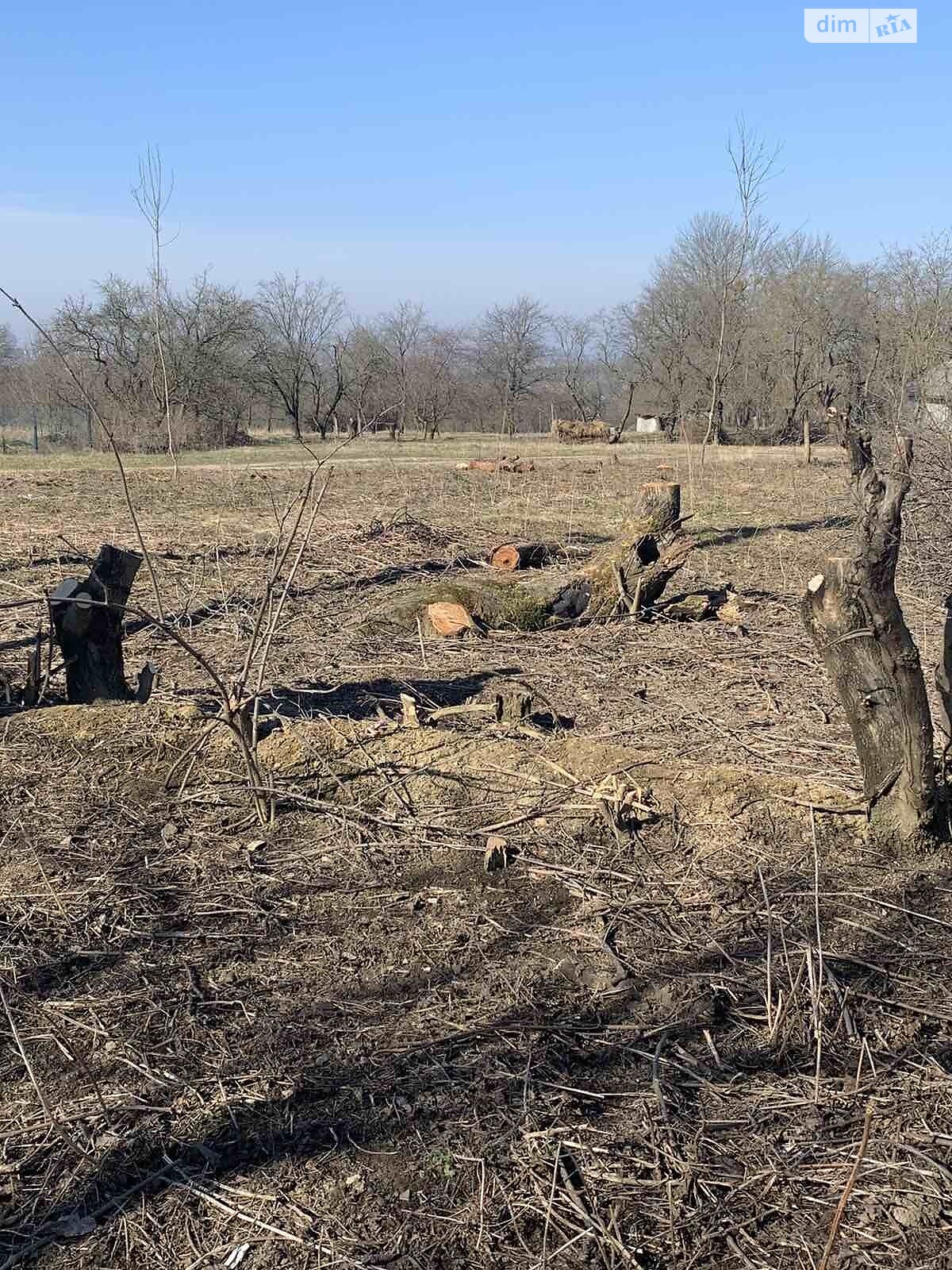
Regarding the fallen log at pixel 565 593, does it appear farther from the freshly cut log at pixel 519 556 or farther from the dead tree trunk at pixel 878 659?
the dead tree trunk at pixel 878 659

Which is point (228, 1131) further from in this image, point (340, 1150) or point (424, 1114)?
point (424, 1114)

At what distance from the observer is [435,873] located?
361 centimetres

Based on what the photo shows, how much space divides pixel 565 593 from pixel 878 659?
459 centimetres

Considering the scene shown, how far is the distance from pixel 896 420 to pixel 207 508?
930 cm

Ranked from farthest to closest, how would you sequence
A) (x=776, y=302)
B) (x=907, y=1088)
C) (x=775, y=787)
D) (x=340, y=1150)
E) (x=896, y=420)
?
(x=776, y=302) < (x=896, y=420) < (x=775, y=787) < (x=907, y=1088) < (x=340, y=1150)

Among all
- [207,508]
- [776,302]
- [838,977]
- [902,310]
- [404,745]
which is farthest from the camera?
[776,302]

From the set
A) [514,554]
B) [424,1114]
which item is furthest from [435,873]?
[514,554]

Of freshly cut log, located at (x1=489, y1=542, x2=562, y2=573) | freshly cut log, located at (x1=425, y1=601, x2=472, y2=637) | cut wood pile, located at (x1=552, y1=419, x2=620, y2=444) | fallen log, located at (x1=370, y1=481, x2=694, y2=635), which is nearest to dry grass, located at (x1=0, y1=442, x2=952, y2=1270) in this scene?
freshly cut log, located at (x1=425, y1=601, x2=472, y2=637)

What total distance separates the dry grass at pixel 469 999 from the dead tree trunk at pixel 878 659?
19 cm

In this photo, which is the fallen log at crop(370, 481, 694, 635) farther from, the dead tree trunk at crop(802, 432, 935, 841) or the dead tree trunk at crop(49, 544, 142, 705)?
the dead tree trunk at crop(802, 432, 935, 841)

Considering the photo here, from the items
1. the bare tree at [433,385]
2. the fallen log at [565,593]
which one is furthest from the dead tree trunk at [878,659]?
the bare tree at [433,385]

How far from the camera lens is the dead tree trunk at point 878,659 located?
3398 millimetres

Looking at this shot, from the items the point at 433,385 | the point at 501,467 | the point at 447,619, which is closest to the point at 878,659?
the point at 447,619

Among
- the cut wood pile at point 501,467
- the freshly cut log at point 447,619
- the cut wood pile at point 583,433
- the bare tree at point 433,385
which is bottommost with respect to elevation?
the freshly cut log at point 447,619
